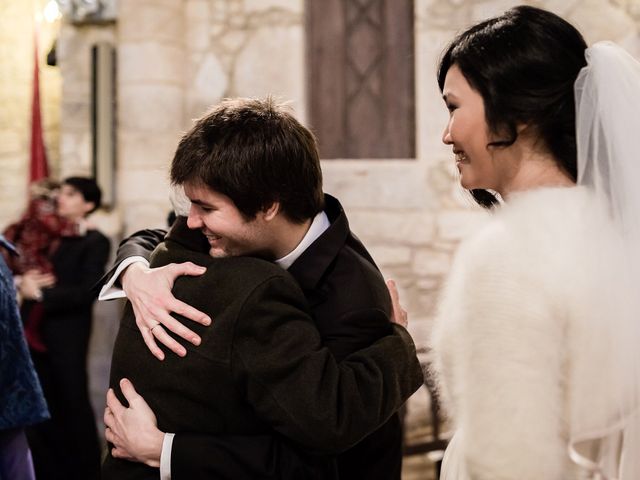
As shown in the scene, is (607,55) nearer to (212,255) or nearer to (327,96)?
(212,255)

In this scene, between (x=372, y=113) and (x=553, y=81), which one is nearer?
(x=553, y=81)

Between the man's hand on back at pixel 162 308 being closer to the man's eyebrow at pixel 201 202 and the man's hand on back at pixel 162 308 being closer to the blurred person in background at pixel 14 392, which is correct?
the man's eyebrow at pixel 201 202

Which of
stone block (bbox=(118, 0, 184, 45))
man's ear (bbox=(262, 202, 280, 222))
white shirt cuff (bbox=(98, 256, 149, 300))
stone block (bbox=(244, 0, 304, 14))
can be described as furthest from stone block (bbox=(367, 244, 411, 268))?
man's ear (bbox=(262, 202, 280, 222))

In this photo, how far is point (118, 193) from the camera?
15.5 feet

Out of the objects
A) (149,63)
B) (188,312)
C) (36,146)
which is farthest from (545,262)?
(36,146)

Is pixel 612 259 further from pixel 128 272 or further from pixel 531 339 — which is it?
pixel 128 272

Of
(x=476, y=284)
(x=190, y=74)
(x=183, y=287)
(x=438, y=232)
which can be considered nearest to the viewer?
(x=476, y=284)

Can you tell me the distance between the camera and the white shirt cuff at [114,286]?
1.62m

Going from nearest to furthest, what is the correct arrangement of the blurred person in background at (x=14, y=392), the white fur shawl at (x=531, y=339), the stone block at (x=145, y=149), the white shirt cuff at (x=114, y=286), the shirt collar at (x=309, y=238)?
the white fur shawl at (x=531, y=339)
the shirt collar at (x=309, y=238)
the white shirt cuff at (x=114, y=286)
the blurred person in background at (x=14, y=392)
the stone block at (x=145, y=149)

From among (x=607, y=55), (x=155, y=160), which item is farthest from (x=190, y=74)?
(x=607, y=55)

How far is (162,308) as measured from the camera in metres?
1.29

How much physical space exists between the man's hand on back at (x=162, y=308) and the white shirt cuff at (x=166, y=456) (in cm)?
14

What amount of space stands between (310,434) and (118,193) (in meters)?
3.80

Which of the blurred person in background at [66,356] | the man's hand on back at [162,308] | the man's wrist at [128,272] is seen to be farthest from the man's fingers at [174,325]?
the blurred person in background at [66,356]
